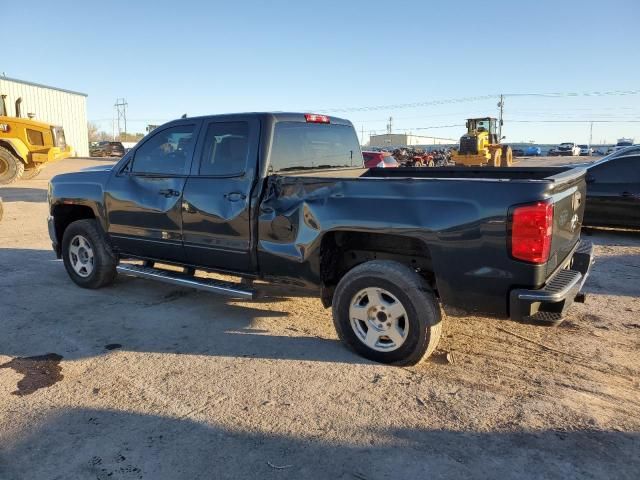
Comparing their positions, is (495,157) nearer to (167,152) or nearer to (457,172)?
(457,172)

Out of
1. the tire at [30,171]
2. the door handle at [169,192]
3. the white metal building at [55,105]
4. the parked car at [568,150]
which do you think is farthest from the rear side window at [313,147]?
the parked car at [568,150]

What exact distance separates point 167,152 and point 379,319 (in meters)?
2.89

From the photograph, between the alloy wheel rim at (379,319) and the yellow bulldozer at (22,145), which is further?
the yellow bulldozer at (22,145)

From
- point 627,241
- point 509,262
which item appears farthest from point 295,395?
point 627,241

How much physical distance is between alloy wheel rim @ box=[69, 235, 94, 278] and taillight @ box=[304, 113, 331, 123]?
299cm

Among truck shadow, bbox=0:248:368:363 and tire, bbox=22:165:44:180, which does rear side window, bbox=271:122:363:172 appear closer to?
truck shadow, bbox=0:248:368:363

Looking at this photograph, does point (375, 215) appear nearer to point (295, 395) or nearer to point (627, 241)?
point (295, 395)

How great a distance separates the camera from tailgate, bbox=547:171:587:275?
3.55m

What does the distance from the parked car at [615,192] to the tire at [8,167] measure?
56.3 feet

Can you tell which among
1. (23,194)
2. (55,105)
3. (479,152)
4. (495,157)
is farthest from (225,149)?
(55,105)

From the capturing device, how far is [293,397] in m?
3.52

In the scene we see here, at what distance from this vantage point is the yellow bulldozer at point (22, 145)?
17273 mm

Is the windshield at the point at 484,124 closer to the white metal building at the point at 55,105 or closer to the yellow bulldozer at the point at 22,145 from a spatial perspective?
Result: the yellow bulldozer at the point at 22,145

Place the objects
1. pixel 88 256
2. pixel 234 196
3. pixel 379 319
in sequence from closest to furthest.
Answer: pixel 379 319
pixel 234 196
pixel 88 256
